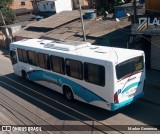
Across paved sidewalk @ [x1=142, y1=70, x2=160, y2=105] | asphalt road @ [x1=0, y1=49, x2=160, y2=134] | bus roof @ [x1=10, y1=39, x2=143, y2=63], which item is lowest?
asphalt road @ [x1=0, y1=49, x2=160, y2=134]

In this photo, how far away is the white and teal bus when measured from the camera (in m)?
12.8

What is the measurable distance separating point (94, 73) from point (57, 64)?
346cm

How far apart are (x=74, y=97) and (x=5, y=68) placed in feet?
44.7

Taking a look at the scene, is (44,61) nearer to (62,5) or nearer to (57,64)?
(57,64)

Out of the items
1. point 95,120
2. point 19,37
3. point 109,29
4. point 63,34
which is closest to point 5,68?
point 63,34

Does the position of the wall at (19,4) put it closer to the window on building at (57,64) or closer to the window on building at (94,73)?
the window on building at (57,64)

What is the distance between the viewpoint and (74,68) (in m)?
14.8

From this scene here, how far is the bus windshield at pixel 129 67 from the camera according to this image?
41.7 ft

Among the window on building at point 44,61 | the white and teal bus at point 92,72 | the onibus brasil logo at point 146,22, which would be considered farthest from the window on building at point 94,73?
the onibus brasil logo at point 146,22

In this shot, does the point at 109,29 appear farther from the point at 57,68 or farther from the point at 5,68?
the point at 5,68

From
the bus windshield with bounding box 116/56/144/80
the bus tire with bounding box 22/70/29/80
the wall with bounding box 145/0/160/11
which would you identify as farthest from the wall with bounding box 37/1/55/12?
the bus windshield with bounding box 116/56/144/80

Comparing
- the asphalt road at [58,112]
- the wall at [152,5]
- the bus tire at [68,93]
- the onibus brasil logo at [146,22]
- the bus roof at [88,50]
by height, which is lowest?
the asphalt road at [58,112]

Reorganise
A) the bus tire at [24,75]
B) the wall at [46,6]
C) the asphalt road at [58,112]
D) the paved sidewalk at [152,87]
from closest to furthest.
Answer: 1. the asphalt road at [58,112]
2. the paved sidewalk at [152,87]
3. the bus tire at [24,75]
4. the wall at [46,6]

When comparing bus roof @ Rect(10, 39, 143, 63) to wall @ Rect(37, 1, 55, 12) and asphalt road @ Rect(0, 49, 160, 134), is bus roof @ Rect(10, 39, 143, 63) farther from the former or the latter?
wall @ Rect(37, 1, 55, 12)
